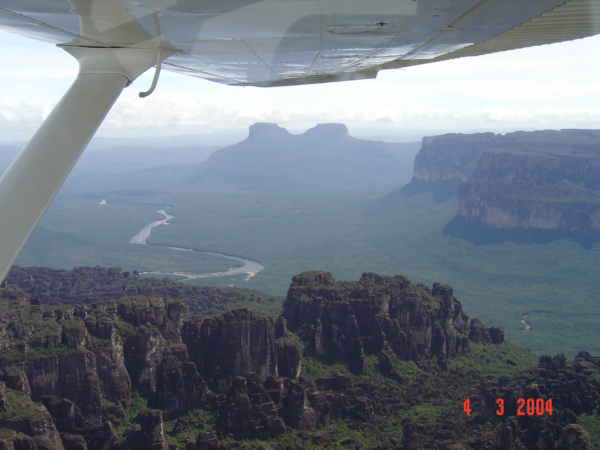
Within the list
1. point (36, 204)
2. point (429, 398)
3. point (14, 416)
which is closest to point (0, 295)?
point (14, 416)

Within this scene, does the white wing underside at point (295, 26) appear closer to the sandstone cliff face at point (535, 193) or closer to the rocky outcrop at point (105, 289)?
the rocky outcrop at point (105, 289)

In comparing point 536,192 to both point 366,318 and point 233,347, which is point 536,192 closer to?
point 366,318

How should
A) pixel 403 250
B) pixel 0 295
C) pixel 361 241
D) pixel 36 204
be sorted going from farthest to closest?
1. pixel 361 241
2. pixel 403 250
3. pixel 0 295
4. pixel 36 204

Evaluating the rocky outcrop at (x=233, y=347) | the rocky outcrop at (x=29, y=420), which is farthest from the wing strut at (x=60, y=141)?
the rocky outcrop at (x=233, y=347)

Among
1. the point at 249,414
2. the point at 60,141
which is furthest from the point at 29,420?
the point at 60,141

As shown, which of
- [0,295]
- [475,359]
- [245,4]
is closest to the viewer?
[245,4]

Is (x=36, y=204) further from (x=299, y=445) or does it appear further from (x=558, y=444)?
(x=558, y=444)
